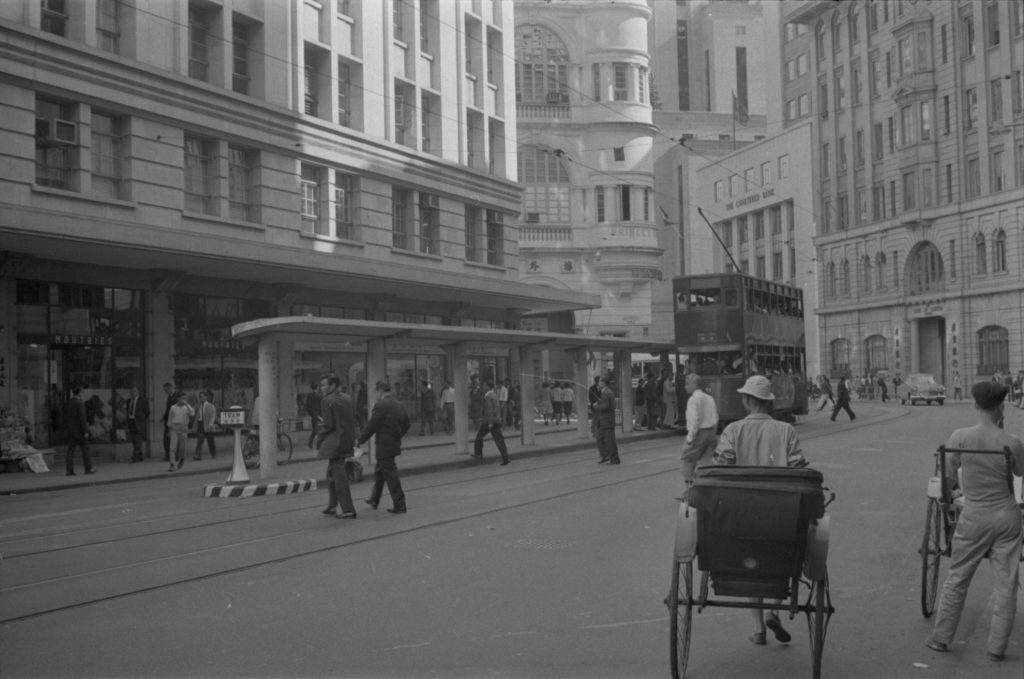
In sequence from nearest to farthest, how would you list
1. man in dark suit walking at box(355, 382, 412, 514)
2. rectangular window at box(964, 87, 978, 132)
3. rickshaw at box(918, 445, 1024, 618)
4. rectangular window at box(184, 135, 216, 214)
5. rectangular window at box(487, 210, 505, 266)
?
rickshaw at box(918, 445, 1024, 618), man in dark suit walking at box(355, 382, 412, 514), rectangular window at box(184, 135, 216, 214), rectangular window at box(487, 210, 505, 266), rectangular window at box(964, 87, 978, 132)

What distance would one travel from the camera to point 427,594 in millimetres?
8602

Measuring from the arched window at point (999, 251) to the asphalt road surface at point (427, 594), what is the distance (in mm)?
45867

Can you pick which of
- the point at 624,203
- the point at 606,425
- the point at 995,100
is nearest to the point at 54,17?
the point at 606,425

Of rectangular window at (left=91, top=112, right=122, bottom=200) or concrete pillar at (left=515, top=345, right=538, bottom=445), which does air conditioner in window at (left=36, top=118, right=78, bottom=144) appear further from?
concrete pillar at (left=515, top=345, right=538, bottom=445)

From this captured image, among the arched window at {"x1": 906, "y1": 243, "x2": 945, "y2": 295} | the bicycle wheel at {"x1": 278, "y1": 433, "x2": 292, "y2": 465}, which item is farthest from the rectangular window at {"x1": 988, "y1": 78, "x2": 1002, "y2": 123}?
the bicycle wheel at {"x1": 278, "y1": 433, "x2": 292, "y2": 465}

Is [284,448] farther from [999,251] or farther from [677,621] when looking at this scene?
[999,251]

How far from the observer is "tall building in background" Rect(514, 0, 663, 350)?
55750 mm

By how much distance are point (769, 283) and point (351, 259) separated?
12.8 meters

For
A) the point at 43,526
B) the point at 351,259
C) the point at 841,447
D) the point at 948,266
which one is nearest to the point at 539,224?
the point at 948,266

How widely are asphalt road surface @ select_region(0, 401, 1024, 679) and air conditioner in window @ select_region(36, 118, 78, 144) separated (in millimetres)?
9526

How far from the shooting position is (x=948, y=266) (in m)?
60.8

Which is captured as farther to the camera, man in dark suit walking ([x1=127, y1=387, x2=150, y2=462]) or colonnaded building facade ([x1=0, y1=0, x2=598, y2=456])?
man in dark suit walking ([x1=127, y1=387, x2=150, y2=462])

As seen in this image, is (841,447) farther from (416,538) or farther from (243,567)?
(243,567)

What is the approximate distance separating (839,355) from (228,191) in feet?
177
